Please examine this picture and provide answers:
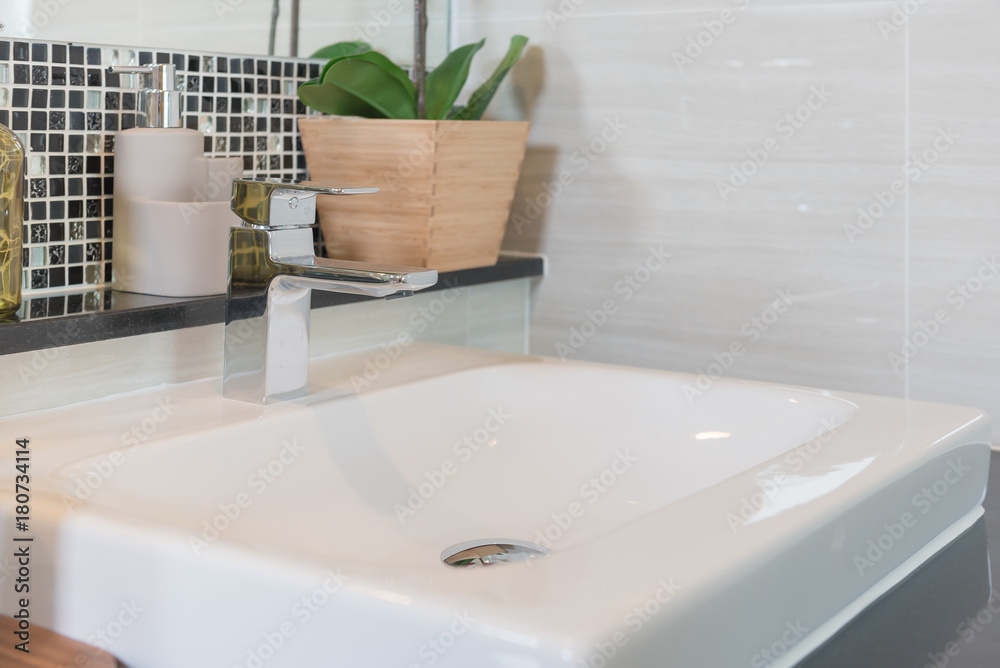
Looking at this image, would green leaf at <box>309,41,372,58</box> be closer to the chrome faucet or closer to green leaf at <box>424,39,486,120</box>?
green leaf at <box>424,39,486,120</box>

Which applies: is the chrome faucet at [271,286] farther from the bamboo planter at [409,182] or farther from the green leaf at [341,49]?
the green leaf at [341,49]

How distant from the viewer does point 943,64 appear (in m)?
0.99

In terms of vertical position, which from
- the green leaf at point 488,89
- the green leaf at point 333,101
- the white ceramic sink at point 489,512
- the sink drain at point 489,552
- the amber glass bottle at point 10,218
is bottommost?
the sink drain at point 489,552

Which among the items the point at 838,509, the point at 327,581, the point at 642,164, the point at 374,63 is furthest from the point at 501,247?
the point at 327,581

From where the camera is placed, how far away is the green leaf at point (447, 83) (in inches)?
43.9

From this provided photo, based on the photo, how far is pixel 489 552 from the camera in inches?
30.2

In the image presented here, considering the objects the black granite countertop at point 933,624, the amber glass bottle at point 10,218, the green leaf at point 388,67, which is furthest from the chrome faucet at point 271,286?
the black granite countertop at point 933,624

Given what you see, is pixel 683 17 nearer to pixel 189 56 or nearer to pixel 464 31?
pixel 464 31

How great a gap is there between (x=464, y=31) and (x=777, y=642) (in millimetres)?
938

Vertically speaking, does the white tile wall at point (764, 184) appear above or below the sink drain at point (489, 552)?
above

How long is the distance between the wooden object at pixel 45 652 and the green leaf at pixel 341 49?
28.4 inches

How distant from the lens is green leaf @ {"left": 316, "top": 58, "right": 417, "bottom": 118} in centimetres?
100

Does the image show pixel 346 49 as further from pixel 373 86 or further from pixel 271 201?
pixel 271 201

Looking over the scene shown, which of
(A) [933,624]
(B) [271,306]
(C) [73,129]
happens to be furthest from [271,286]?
(A) [933,624]
